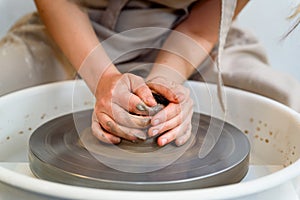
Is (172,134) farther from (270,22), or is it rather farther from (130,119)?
(270,22)

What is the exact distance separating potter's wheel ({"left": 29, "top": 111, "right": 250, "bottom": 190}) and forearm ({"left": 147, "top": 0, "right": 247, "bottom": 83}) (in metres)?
0.29

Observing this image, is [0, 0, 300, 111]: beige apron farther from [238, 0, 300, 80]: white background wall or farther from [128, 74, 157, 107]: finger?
[238, 0, 300, 80]: white background wall

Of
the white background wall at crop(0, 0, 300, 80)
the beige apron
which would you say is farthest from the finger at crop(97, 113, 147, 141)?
the white background wall at crop(0, 0, 300, 80)

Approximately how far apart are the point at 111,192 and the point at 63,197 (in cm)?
8

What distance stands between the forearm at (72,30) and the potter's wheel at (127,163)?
25 cm

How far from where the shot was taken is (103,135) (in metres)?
1.04

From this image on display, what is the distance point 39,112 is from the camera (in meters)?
1.46

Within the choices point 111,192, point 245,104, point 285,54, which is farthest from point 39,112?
point 285,54

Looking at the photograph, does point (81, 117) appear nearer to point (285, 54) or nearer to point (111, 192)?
point (111, 192)

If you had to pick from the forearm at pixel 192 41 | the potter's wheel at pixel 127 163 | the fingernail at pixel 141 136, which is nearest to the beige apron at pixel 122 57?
the forearm at pixel 192 41

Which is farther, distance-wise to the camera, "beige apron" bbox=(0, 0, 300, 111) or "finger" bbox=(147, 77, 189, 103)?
"beige apron" bbox=(0, 0, 300, 111)

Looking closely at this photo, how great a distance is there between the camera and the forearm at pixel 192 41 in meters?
1.41

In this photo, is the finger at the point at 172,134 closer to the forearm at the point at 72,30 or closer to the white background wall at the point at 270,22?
the forearm at the point at 72,30

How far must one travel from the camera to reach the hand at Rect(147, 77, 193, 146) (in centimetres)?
101
